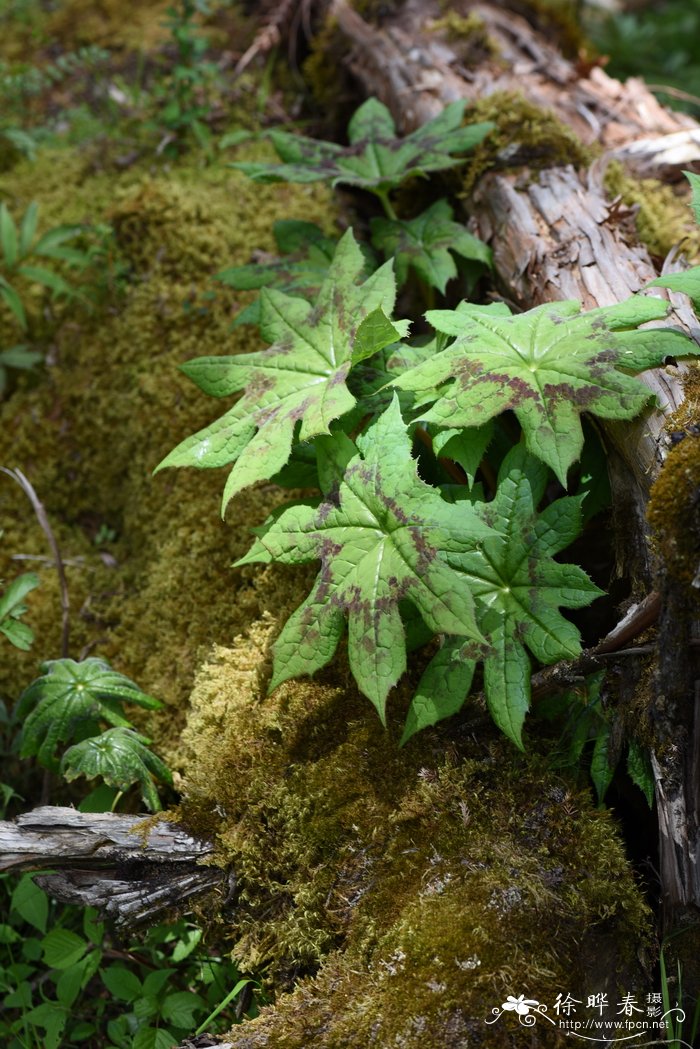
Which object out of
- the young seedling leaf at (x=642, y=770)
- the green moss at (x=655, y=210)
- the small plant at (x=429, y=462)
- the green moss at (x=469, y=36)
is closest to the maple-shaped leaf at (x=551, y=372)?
the small plant at (x=429, y=462)

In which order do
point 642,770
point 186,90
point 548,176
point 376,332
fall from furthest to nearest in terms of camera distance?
point 186,90
point 548,176
point 376,332
point 642,770

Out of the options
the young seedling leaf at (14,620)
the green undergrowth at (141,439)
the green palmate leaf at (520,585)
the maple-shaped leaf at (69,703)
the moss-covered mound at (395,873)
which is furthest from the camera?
the green undergrowth at (141,439)

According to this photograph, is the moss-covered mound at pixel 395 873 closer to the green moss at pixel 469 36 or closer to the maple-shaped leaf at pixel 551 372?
the maple-shaped leaf at pixel 551 372

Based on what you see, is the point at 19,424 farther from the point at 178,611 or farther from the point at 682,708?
the point at 682,708

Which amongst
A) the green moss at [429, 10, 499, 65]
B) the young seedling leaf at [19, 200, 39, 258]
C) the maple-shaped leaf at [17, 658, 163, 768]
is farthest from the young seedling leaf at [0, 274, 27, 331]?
the green moss at [429, 10, 499, 65]

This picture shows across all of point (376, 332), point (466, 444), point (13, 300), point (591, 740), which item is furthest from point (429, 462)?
point (13, 300)

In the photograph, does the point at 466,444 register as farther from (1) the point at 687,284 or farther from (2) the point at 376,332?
(1) the point at 687,284

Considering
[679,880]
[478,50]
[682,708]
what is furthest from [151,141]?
[679,880]
